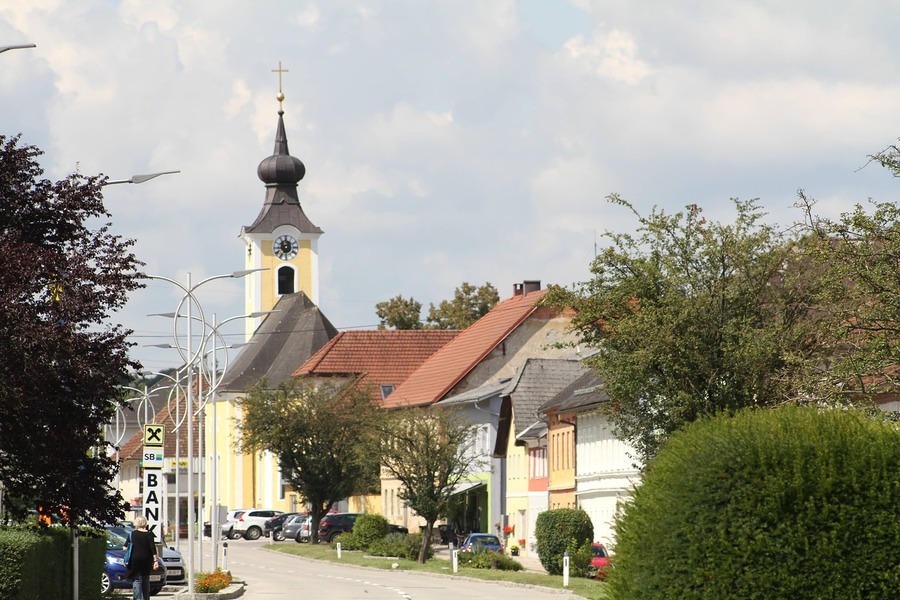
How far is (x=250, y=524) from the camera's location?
102938 millimetres

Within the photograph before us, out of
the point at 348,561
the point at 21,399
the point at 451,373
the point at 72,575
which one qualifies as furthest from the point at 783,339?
the point at 451,373

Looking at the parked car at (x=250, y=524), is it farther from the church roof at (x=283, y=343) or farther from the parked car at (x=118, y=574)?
the parked car at (x=118, y=574)

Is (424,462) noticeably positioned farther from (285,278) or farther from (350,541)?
(285,278)

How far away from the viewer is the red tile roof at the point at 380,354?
110950 millimetres

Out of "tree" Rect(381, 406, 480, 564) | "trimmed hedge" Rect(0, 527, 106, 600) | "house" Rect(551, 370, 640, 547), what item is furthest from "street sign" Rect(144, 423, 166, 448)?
"house" Rect(551, 370, 640, 547)

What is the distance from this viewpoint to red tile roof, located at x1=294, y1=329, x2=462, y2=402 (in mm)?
110950

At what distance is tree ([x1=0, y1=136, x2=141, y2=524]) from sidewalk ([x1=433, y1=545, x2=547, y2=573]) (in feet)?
114

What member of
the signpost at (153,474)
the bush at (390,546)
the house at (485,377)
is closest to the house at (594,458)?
the bush at (390,546)

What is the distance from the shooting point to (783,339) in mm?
33531

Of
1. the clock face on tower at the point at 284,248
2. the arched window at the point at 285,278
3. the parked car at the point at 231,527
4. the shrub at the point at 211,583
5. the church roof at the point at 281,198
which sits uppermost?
the church roof at the point at 281,198

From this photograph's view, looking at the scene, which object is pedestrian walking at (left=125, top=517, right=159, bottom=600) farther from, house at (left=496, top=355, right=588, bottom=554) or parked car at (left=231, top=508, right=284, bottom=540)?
parked car at (left=231, top=508, right=284, bottom=540)

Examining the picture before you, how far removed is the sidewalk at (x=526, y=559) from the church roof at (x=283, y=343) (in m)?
43.9

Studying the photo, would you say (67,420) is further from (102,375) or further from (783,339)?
(783,339)

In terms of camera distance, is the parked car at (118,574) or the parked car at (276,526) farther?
the parked car at (276,526)
